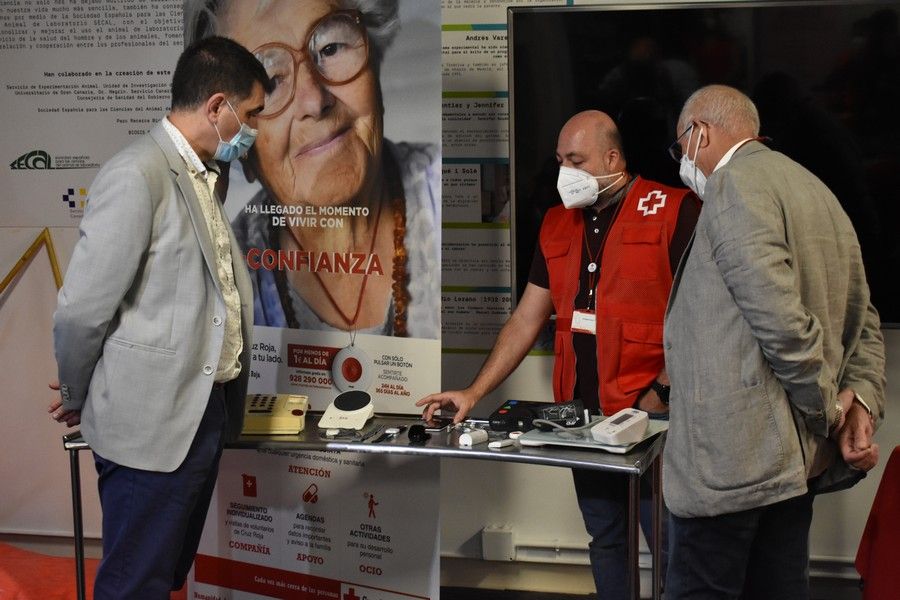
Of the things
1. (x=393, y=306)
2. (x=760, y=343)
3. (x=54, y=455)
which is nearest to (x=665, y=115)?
(x=393, y=306)

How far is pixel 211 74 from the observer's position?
7.34 ft

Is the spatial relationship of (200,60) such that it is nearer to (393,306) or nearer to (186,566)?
(393,306)

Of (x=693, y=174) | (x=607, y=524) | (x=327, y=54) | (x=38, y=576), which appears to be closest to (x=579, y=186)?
(x=693, y=174)

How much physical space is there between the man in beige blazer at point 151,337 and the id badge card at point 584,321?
92cm

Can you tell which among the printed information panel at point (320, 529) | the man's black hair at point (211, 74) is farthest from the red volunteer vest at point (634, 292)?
the man's black hair at point (211, 74)

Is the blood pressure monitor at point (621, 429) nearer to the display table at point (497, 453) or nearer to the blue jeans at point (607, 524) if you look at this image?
the display table at point (497, 453)

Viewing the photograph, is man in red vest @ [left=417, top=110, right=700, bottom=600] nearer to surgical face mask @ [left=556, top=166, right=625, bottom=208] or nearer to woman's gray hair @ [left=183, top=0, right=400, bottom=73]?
surgical face mask @ [left=556, top=166, right=625, bottom=208]

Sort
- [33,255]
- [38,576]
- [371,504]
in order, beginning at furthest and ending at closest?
[33,255] < [38,576] < [371,504]

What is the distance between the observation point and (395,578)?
285 cm

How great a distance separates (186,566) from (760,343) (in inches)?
58.9

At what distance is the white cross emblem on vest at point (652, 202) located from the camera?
2557 mm

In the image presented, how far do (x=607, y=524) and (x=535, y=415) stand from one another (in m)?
0.38

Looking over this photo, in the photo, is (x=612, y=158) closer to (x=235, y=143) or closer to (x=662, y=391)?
(x=662, y=391)

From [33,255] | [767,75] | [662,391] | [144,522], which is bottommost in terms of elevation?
[144,522]
